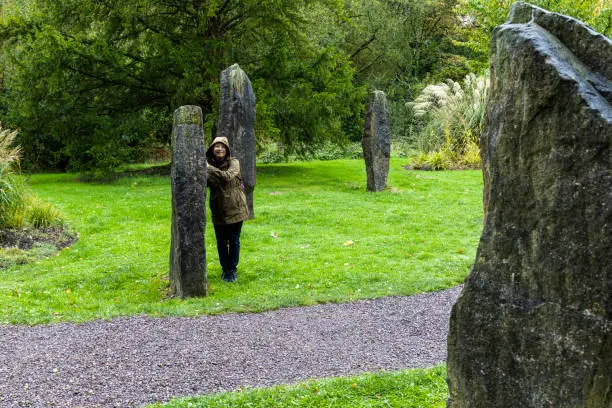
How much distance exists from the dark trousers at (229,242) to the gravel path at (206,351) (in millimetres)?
1462

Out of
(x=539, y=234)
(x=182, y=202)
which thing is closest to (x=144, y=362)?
(x=182, y=202)

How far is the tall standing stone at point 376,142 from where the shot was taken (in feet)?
50.2

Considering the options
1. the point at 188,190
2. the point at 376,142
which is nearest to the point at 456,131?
the point at 376,142

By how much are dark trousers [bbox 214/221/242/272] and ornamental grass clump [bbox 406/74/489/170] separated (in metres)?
12.7

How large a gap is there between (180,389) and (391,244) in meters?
5.88

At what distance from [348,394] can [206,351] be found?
1779 mm

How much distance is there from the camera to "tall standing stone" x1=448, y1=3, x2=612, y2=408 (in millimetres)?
2451

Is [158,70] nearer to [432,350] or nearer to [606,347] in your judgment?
[432,350]

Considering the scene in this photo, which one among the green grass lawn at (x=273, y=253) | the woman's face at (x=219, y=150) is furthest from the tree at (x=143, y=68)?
the woman's face at (x=219, y=150)

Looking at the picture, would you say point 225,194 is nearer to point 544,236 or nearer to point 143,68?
point 544,236

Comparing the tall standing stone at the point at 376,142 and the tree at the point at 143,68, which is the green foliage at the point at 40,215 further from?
the tall standing stone at the point at 376,142

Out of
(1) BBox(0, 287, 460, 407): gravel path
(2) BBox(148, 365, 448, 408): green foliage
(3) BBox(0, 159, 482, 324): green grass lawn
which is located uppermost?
(3) BBox(0, 159, 482, 324): green grass lawn

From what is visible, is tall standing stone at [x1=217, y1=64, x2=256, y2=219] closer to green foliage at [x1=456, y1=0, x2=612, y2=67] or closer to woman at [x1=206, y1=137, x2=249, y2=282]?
woman at [x1=206, y1=137, x2=249, y2=282]

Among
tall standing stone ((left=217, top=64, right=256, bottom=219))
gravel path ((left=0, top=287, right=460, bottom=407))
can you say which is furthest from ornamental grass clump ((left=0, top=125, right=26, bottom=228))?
gravel path ((left=0, top=287, right=460, bottom=407))
